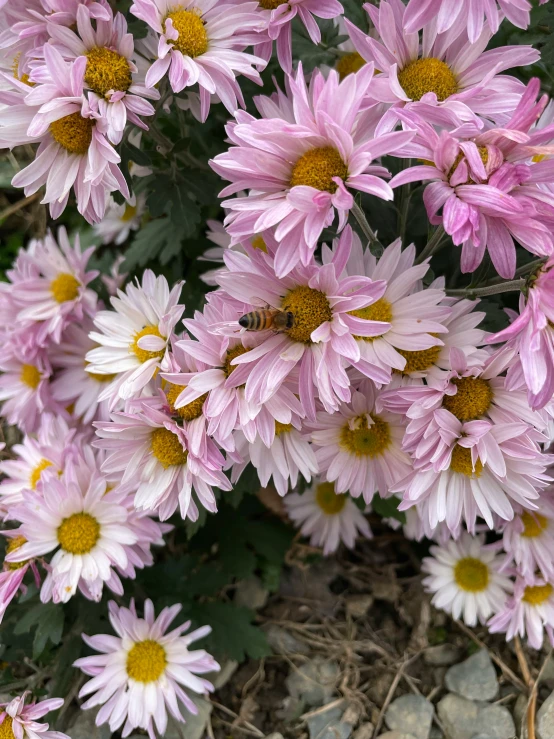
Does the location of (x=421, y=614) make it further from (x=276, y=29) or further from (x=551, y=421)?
(x=276, y=29)

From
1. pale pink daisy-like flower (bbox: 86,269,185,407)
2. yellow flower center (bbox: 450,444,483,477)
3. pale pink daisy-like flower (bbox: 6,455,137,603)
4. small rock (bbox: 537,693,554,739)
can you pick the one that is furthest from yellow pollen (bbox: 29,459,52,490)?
small rock (bbox: 537,693,554,739)

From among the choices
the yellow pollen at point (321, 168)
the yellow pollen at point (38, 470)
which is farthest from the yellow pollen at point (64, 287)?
the yellow pollen at point (321, 168)

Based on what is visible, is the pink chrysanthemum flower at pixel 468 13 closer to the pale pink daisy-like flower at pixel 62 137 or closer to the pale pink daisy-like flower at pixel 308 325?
the pale pink daisy-like flower at pixel 308 325

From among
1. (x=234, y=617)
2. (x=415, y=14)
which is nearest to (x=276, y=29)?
(x=415, y=14)

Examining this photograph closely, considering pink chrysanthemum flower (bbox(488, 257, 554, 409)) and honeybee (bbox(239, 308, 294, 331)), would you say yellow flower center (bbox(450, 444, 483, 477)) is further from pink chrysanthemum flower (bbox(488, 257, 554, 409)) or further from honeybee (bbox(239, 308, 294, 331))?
honeybee (bbox(239, 308, 294, 331))

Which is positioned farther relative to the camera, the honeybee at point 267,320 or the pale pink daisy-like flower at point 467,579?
the pale pink daisy-like flower at point 467,579

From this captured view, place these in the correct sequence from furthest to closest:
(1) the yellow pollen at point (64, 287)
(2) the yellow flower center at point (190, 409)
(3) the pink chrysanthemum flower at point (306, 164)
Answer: (1) the yellow pollen at point (64, 287), (2) the yellow flower center at point (190, 409), (3) the pink chrysanthemum flower at point (306, 164)
